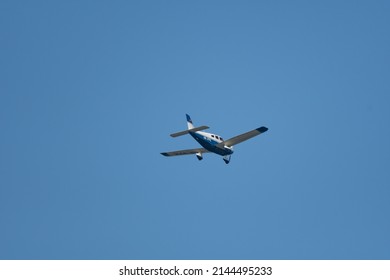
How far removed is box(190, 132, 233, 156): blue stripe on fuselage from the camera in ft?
196

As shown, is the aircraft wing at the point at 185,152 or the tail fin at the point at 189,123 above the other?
the tail fin at the point at 189,123

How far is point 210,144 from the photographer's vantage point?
6069 cm

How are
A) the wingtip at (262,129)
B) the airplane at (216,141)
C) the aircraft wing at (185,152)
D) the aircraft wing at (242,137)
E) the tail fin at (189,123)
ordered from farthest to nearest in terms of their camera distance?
1. the aircraft wing at (185,152)
2. the tail fin at (189,123)
3. the airplane at (216,141)
4. the aircraft wing at (242,137)
5. the wingtip at (262,129)

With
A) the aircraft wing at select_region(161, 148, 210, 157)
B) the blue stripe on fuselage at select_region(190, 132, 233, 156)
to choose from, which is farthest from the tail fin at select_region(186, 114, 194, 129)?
the aircraft wing at select_region(161, 148, 210, 157)

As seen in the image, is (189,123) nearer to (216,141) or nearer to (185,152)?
(216,141)

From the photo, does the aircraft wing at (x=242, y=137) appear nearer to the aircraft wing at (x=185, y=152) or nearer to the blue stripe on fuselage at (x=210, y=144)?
the blue stripe on fuselage at (x=210, y=144)

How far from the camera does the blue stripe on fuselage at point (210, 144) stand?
59803mm

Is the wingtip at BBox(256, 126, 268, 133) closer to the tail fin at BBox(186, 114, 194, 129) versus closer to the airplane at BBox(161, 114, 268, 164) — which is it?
the airplane at BBox(161, 114, 268, 164)

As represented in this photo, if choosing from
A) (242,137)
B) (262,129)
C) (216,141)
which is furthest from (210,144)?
(262,129)

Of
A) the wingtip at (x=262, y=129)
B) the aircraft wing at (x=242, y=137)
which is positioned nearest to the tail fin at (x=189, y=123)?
the aircraft wing at (x=242, y=137)
